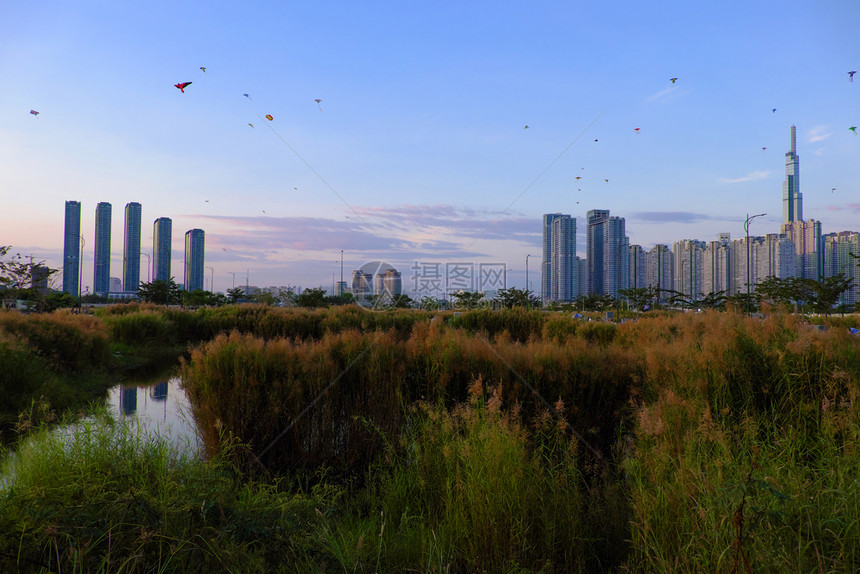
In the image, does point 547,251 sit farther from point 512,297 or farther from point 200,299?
point 200,299

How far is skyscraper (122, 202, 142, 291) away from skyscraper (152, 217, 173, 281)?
10.8ft

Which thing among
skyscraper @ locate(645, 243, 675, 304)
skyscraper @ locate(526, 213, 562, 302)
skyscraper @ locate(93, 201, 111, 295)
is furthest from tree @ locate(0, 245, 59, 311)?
skyscraper @ locate(93, 201, 111, 295)

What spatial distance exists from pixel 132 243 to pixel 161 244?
5598 millimetres

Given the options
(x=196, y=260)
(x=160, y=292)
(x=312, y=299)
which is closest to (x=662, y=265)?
(x=312, y=299)

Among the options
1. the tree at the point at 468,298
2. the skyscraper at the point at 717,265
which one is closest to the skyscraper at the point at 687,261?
the skyscraper at the point at 717,265

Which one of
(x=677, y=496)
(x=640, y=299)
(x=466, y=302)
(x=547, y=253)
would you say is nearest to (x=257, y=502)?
(x=677, y=496)

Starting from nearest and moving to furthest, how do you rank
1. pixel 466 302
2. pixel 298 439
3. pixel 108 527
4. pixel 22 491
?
pixel 108 527 < pixel 22 491 < pixel 298 439 < pixel 466 302

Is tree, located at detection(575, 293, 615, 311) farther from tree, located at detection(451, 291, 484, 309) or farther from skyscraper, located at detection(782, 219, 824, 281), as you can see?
skyscraper, located at detection(782, 219, 824, 281)

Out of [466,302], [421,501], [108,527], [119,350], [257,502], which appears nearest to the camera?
[108,527]

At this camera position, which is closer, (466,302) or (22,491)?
(22,491)

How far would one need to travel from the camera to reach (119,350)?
16.4m

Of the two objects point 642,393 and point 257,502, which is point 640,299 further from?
point 257,502

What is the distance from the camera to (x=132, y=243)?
87812 millimetres

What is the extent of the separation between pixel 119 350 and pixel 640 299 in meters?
29.7
